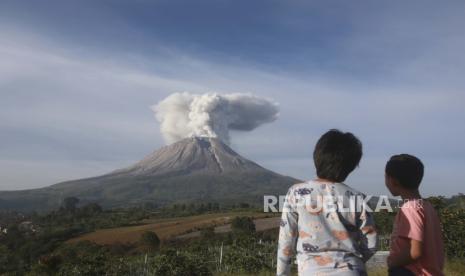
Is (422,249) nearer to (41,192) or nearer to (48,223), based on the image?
(48,223)

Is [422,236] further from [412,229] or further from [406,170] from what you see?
[406,170]

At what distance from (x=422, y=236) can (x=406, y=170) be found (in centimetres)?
33

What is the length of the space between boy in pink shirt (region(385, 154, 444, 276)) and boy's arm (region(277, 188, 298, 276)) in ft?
1.74

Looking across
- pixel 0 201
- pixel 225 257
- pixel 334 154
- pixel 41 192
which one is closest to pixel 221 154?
pixel 41 192

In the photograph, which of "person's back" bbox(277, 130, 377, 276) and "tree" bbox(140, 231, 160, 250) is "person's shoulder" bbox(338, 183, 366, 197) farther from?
"tree" bbox(140, 231, 160, 250)

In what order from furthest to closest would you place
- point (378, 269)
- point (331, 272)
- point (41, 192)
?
point (41, 192) → point (378, 269) → point (331, 272)

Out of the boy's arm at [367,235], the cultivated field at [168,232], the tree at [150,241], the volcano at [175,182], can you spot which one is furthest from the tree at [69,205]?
the boy's arm at [367,235]

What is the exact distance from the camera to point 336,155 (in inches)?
94.0

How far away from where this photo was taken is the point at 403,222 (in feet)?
8.30

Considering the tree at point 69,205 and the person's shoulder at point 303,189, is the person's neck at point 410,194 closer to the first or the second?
the person's shoulder at point 303,189

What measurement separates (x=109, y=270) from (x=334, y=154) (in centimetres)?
924

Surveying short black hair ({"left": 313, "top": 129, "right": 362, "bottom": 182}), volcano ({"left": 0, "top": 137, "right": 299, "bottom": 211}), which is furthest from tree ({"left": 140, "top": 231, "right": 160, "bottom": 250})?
volcano ({"left": 0, "top": 137, "right": 299, "bottom": 211})

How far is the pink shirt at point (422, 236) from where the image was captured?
8.11ft

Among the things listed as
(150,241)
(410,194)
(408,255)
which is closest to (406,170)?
(410,194)
